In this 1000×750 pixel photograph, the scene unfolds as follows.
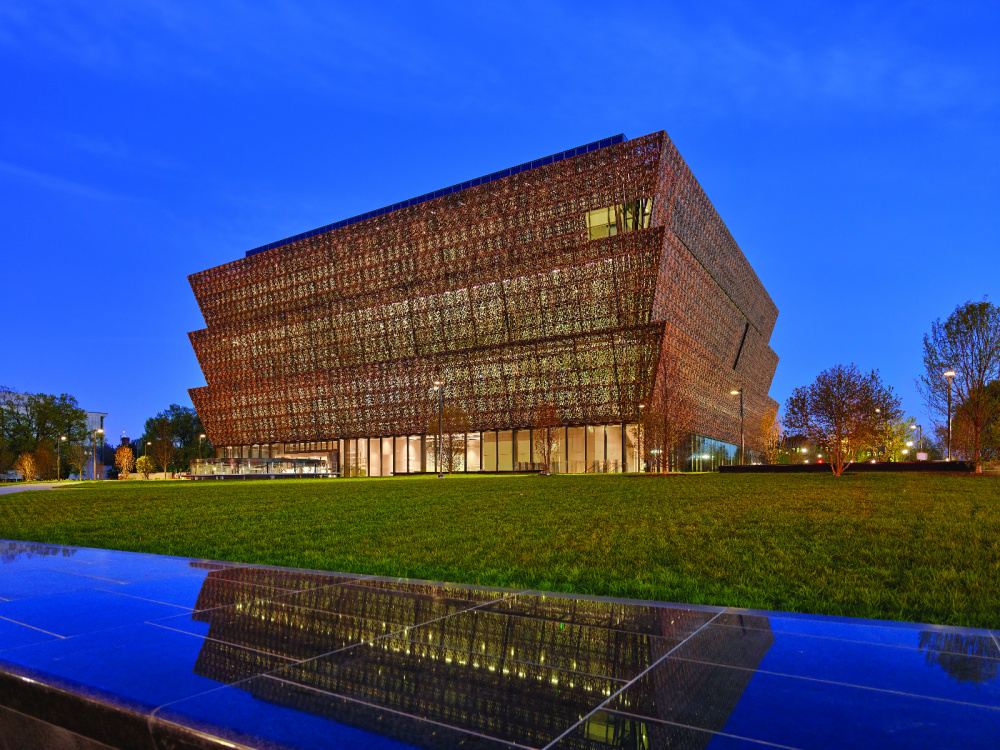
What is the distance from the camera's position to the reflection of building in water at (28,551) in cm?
865

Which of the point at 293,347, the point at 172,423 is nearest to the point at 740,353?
the point at 293,347

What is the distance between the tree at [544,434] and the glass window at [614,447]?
220 inches

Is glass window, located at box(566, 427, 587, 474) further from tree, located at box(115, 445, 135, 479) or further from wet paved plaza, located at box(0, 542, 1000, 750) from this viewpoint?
tree, located at box(115, 445, 135, 479)

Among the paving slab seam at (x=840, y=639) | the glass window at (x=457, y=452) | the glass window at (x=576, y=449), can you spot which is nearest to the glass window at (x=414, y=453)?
the glass window at (x=457, y=452)

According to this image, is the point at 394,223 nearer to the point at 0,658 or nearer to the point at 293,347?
the point at 293,347

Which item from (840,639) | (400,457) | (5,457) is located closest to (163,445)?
(5,457)

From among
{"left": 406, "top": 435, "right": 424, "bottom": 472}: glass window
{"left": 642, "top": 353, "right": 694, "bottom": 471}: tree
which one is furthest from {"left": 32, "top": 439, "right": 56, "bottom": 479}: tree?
{"left": 642, "top": 353, "right": 694, "bottom": 471}: tree

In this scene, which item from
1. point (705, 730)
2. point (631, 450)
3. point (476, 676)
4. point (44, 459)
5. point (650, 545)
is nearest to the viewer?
point (705, 730)

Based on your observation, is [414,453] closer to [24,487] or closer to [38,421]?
[24,487]

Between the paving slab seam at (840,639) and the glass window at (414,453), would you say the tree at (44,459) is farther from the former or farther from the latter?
the paving slab seam at (840,639)

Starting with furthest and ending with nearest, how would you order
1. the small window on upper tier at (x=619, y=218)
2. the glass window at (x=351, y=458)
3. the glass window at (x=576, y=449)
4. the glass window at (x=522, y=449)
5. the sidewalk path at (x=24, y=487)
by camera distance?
the glass window at (x=351, y=458) < the glass window at (x=522, y=449) < the glass window at (x=576, y=449) < the small window on upper tier at (x=619, y=218) < the sidewalk path at (x=24, y=487)

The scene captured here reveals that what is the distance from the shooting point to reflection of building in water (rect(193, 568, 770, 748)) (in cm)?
302

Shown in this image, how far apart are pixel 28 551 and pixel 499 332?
68.9m

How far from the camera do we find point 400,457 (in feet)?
285
